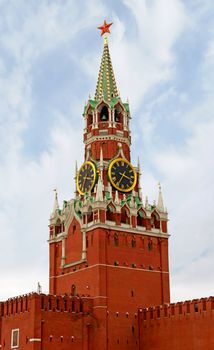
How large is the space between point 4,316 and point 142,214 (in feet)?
66.7

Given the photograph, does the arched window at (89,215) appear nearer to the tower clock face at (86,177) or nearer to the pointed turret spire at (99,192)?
the pointed turret spire at (99,192)

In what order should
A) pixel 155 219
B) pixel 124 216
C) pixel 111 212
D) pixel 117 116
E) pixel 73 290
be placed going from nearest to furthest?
1. pixel 73 290
2. pixel 111 212
3. pixel 124 216
4. pixel 155 219
5. pixel 117 116

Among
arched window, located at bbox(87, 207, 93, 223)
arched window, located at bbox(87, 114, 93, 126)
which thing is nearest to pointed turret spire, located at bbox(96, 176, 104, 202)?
arched window, located at bbox(87, 207, 93, 223)

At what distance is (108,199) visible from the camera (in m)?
75.9

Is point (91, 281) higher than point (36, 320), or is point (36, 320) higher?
point (91, 281)

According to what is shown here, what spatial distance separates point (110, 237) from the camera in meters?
74.2

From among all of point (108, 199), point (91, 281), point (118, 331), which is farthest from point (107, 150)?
point (118, 331)

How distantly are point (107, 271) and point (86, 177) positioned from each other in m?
14.0

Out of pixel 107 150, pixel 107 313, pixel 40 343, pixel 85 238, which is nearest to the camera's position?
pixel 40 343

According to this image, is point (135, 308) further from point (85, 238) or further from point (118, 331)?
point (85, 238)

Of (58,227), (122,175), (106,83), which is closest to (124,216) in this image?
(122,175)

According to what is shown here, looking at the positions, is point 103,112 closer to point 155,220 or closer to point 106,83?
point 106,83

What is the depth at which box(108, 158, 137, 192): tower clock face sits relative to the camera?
7956 cm

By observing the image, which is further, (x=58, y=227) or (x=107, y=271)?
(x=58, y=227)
